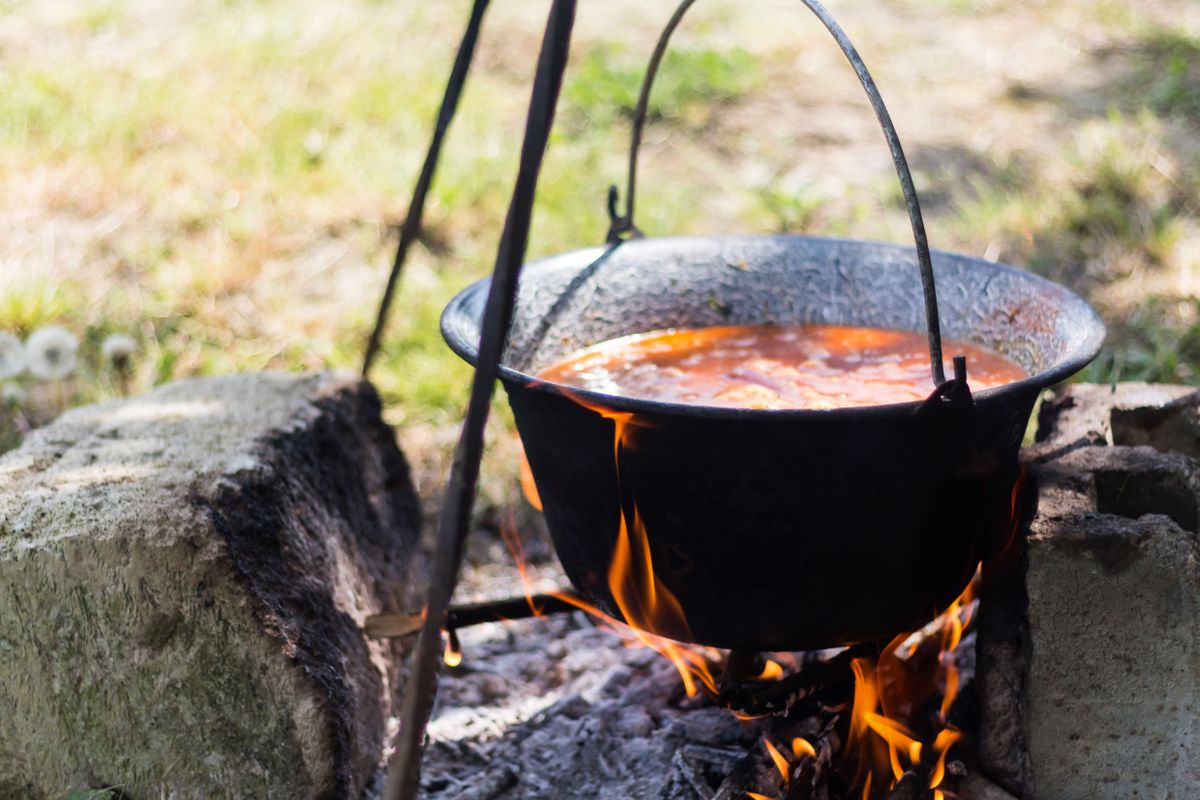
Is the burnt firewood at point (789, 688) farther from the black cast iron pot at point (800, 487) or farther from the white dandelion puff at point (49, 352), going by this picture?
the white dandelion puff at point (49, 352)

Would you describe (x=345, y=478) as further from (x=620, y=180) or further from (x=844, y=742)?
(x=620, y=180)

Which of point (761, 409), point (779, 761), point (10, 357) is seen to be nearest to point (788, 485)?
point (761, 409)

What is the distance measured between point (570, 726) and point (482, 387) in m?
1.23

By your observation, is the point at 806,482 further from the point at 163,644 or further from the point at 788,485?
the point at 163,644

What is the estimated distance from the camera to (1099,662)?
192 cm

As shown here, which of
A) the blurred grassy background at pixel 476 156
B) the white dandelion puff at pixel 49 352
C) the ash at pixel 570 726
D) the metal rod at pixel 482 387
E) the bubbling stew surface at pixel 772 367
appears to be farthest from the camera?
the blurred grassy background at pixel 476 156

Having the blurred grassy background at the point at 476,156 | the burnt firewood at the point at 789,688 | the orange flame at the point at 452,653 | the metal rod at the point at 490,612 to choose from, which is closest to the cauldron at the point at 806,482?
the burnt firewood at the point at 789,688

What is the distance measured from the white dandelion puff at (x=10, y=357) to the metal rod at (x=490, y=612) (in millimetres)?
Result: 1715

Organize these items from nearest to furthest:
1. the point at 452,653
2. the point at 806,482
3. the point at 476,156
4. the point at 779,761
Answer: the point at 806,482, the point at 779,761, the point at 452,653, the point at 476,156

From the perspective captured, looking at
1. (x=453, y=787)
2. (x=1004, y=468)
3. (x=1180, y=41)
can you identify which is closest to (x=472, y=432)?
(x=1004, y=468)

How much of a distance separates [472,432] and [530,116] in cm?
41

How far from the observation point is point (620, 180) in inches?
206

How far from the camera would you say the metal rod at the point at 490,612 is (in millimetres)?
2338

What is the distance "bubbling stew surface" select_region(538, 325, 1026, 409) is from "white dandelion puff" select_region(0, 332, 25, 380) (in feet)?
6.35
